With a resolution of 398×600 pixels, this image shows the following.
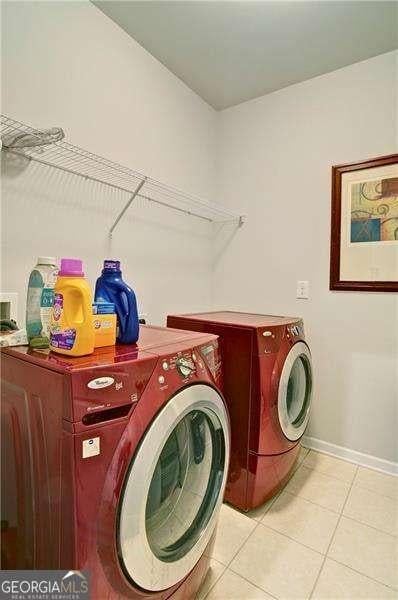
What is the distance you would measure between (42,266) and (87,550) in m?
0.77

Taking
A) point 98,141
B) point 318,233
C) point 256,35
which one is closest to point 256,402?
point 318,233

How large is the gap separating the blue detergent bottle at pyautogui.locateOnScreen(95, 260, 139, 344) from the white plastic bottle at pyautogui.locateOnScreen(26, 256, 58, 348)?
0.49 ft

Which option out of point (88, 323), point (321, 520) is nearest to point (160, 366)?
point (88, 323)

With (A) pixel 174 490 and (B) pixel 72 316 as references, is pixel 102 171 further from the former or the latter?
(A) pixel 174 490

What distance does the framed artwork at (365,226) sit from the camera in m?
1.78

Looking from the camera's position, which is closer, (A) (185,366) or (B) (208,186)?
(A) (185,366)

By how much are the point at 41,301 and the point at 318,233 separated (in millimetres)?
1741

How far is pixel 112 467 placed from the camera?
699 mm

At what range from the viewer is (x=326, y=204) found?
6.57 ft

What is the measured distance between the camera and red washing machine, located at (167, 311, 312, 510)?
1422 mm

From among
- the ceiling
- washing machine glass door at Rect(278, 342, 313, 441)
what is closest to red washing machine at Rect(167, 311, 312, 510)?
washing machine glass door at Rect(278, 342, 313, 441)

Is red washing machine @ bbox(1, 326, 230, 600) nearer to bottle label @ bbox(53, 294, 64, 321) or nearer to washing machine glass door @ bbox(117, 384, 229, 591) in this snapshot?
washing machine glass door @ bbox(117, 384, 229, 591)

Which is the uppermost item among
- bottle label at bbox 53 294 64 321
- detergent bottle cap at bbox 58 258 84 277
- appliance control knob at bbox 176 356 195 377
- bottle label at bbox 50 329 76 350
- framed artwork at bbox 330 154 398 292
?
framed artwork at bbox 330 154 398 292

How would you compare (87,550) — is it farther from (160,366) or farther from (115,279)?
(115,279)
